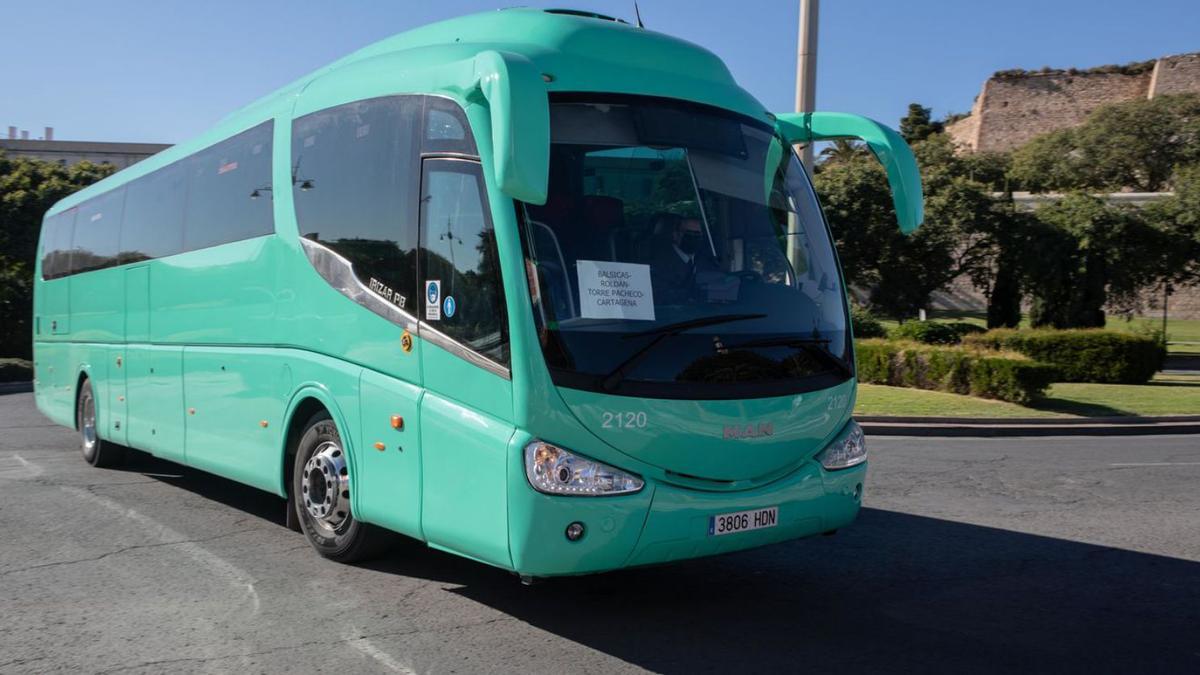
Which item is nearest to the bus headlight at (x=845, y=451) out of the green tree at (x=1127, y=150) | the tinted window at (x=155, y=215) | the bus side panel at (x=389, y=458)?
the bus side panel at (x=389, y=458)

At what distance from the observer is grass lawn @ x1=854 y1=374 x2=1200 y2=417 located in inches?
643

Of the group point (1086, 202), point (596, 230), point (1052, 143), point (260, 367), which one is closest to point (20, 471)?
point (260, 367)

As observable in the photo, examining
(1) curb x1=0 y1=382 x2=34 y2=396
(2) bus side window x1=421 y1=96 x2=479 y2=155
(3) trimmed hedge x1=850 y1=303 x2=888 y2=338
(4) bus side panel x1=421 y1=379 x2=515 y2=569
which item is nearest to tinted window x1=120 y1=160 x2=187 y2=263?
(2) bus side window x1=421 y1=96 x2=479 y2=155

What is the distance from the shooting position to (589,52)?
5.62m

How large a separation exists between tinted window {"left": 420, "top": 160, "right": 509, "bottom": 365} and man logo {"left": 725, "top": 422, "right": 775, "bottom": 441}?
1.16 metres

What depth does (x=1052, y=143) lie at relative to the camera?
68562 millimetres

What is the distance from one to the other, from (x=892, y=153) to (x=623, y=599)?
2997mm

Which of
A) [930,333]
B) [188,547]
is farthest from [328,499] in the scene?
[930,333]

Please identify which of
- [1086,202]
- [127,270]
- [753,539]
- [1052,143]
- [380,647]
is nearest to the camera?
[380,647]

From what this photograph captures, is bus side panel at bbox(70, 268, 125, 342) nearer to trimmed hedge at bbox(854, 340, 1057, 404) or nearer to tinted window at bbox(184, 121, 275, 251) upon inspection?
tinted window at bbox(184, 121, 275, 251)

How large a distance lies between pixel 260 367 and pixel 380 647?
2.97m

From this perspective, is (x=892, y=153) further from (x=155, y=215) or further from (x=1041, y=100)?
(x=1041, y=100)

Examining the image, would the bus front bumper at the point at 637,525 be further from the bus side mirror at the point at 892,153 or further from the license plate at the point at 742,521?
the bus side mirror at the point at 892,153

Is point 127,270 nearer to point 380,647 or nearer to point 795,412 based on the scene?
point 380,647
